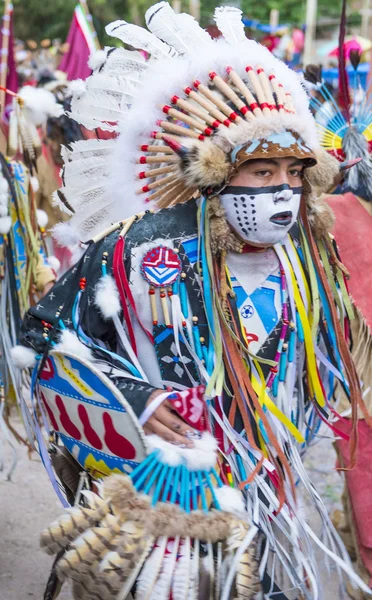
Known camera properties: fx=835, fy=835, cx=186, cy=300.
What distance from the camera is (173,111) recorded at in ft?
8.43

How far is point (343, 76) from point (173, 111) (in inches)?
50.3

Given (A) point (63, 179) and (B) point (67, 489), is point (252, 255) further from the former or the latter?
(B) point (67, 489)

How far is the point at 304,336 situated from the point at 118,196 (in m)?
0.77

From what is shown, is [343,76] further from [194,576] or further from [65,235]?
[194,576]

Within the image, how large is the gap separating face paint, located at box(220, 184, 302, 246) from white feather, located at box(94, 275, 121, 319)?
422 mm

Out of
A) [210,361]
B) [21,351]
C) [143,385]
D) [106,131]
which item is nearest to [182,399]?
[143,385]

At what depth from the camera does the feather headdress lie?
8.22 feet

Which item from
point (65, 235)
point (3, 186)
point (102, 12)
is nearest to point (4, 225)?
point (3, 186)

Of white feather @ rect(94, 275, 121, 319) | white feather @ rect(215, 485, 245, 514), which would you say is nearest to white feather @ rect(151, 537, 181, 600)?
white feather @ rect(215, 485, 245, 514)

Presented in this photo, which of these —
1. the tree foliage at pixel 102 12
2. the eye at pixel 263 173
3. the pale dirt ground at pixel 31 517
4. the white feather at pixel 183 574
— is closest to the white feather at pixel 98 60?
the eye at pixel 263 173

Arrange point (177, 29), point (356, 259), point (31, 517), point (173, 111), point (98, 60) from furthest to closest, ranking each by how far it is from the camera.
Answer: point (31, 517), point (356, 259), point (98, 60), point (177, 29), point (173, 111)

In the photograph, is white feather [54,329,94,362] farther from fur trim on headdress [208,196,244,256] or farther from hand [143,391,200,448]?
fur trim on headdress [208,196,244,256]

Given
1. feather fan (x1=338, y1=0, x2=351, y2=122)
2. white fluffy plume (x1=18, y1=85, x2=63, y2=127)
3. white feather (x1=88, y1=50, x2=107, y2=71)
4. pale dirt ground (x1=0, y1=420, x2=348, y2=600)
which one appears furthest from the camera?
white fluffy plume (x1=18, y1=85, x2=63, y2=127)

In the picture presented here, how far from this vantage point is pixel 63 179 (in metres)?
2.83
